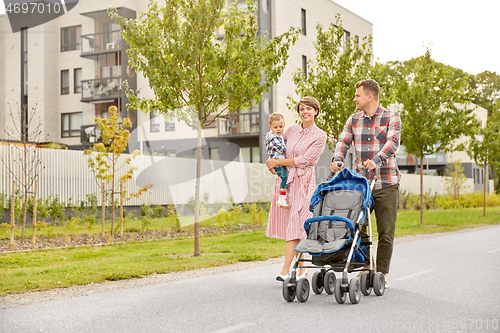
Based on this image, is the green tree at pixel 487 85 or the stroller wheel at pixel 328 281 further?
the green tree at pixel 487 85

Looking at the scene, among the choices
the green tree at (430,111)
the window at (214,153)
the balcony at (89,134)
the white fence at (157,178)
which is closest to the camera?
the white fence at (157,178)

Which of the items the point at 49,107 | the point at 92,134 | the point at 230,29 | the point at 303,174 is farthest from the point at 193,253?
the point at 49,107

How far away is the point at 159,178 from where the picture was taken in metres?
27.2

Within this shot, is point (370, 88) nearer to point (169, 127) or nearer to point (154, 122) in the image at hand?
point (169, 127)

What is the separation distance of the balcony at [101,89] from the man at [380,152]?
33.9 m

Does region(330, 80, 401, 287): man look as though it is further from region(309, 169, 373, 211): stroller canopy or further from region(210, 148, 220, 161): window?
region(210, 148, 220, 161): window

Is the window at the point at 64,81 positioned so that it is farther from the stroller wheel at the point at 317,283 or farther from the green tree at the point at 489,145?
the stroller wheel at the point at 317,283

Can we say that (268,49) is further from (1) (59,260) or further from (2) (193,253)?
(1) (59,260)

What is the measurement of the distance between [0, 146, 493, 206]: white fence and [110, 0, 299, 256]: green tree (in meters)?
5.78

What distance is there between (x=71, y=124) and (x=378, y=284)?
125ft

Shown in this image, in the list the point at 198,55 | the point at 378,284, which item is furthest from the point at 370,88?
the point at 198,55

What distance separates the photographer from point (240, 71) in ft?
38.8

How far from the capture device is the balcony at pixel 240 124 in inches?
1480

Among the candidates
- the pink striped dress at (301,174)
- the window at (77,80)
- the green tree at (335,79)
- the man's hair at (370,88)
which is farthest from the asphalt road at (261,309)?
the window at (77,80)
